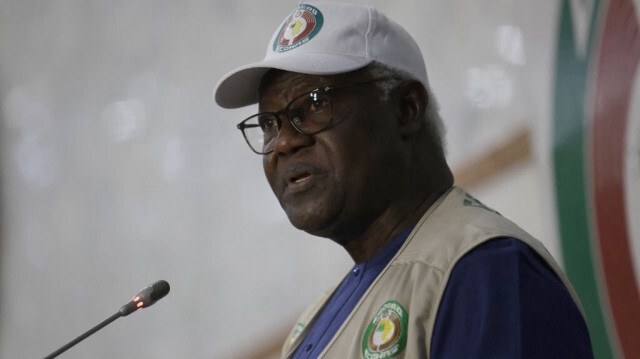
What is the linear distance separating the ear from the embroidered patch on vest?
34cm

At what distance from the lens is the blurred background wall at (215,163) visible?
1.69 meters

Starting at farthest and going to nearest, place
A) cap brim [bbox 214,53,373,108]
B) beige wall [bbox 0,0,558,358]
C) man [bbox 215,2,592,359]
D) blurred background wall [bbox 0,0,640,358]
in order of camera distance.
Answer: beige wall [bbox 0,0,558,358], blurred background wall [bbox 0,0,640,358], cap brim [bbox 214,53,373,108], man [bbox 215,2,592,359]

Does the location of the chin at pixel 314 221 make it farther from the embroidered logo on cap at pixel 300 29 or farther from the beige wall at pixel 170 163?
the beige wall at pixel 170 163

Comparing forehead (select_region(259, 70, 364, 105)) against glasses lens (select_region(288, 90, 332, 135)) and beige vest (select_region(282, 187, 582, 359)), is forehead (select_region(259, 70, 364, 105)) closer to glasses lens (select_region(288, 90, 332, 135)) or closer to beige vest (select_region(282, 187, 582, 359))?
glasses lens (select_region(288, 90, 332, 135))

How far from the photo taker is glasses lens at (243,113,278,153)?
138 centimetres

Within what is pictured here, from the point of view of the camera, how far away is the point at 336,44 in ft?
4.34

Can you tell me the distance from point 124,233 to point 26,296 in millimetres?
718

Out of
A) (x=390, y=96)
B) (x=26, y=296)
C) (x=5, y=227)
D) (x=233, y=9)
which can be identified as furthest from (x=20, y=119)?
(x=390, y=96)

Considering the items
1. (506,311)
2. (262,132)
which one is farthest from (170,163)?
(506,311)

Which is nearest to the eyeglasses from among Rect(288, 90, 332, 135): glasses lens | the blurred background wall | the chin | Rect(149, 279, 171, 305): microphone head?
Rect(288, 90, 332, 135): glasses lens

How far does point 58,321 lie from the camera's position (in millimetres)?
3502

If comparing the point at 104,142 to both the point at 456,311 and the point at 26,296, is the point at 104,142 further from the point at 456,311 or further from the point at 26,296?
the point at 456,311

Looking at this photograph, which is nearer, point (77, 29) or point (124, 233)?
point (124, 233)

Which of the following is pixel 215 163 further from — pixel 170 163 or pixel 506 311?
pixel 506 311
